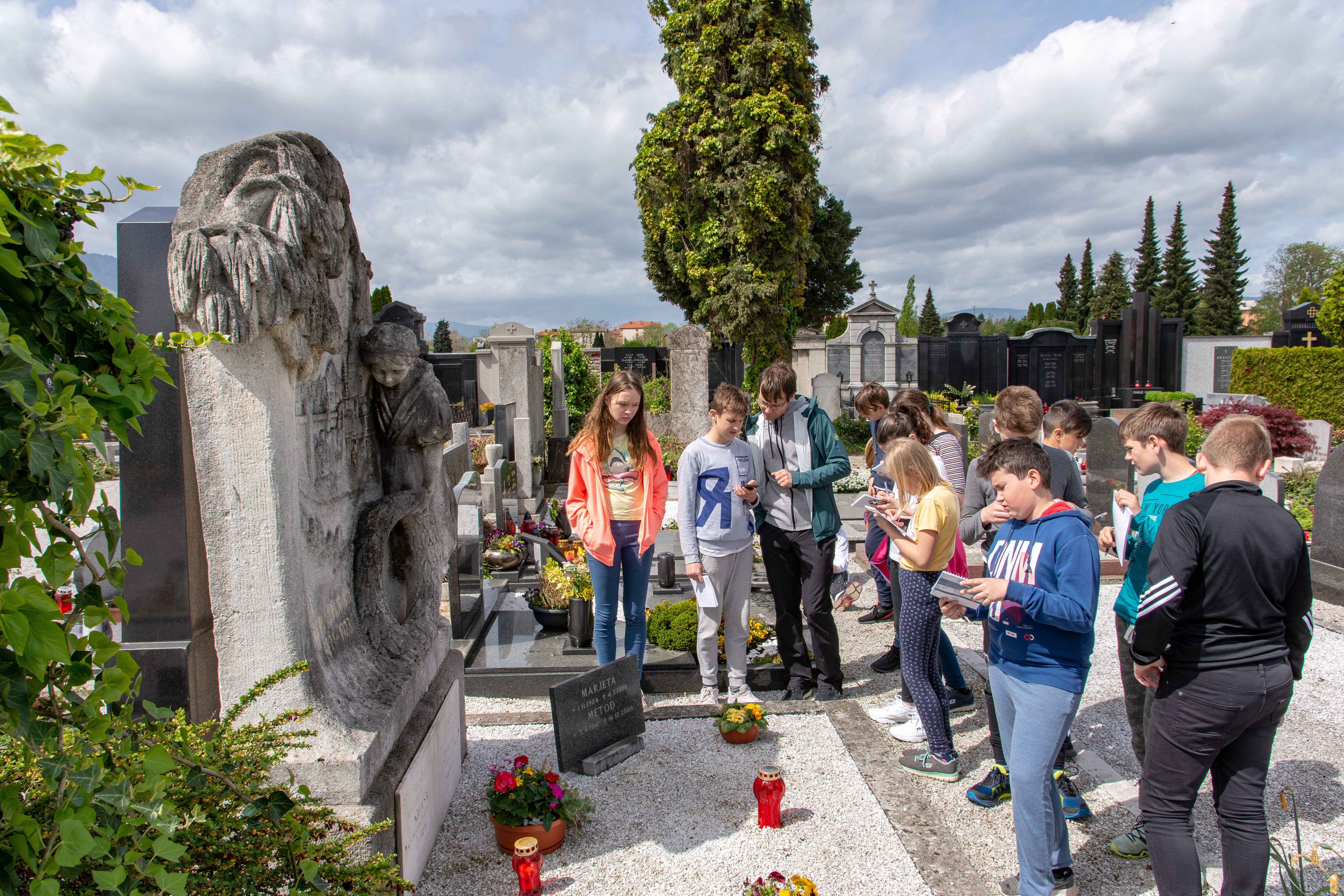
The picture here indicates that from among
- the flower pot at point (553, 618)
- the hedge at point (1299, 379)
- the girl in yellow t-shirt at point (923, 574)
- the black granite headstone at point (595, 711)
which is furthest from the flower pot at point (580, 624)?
the hedge at point (1299, 379)

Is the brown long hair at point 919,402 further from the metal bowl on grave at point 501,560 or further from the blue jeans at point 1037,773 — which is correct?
the metal bowl on grave at point 501,560

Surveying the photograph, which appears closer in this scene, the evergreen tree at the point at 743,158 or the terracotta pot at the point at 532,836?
the terracotta pot at the point at 532,836

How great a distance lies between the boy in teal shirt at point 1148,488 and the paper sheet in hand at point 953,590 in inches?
28.9

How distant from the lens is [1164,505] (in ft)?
9.61

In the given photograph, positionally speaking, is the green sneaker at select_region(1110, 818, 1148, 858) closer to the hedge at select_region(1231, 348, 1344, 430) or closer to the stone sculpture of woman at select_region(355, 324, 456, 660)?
the stone sculpture of woman at select_region(355, 324, 456, 660)

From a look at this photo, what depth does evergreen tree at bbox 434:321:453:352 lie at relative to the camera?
30.3 meters

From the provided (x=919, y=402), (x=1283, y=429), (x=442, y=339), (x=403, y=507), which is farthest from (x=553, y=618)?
(x=442, y=339)

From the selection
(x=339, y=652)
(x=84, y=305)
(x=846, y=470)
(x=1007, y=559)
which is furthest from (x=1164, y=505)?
(x=84, y=305)

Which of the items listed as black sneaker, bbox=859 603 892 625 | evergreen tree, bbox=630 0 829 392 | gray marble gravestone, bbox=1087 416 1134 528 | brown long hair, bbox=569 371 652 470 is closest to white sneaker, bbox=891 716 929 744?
brown long hair, bbox=569 371 652 470

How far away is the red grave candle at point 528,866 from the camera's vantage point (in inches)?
105

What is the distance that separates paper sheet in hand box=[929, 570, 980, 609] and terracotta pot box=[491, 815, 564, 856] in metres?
1.75

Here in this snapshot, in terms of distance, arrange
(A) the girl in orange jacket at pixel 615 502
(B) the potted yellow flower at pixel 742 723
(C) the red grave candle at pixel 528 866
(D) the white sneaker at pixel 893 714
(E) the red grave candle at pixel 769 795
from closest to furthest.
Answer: (C) the red grave candle at pixel 528 866
(E) the red grave candle at pixel 769 795
(B) the potted yellow flower at pixel 742 723
(D) the white sneaker at pixel 893 714
(A) the girl in orange jacket at pixel 615 502

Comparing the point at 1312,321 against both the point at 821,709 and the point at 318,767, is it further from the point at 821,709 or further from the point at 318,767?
the point at 318,767

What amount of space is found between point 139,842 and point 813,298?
1011 inches
